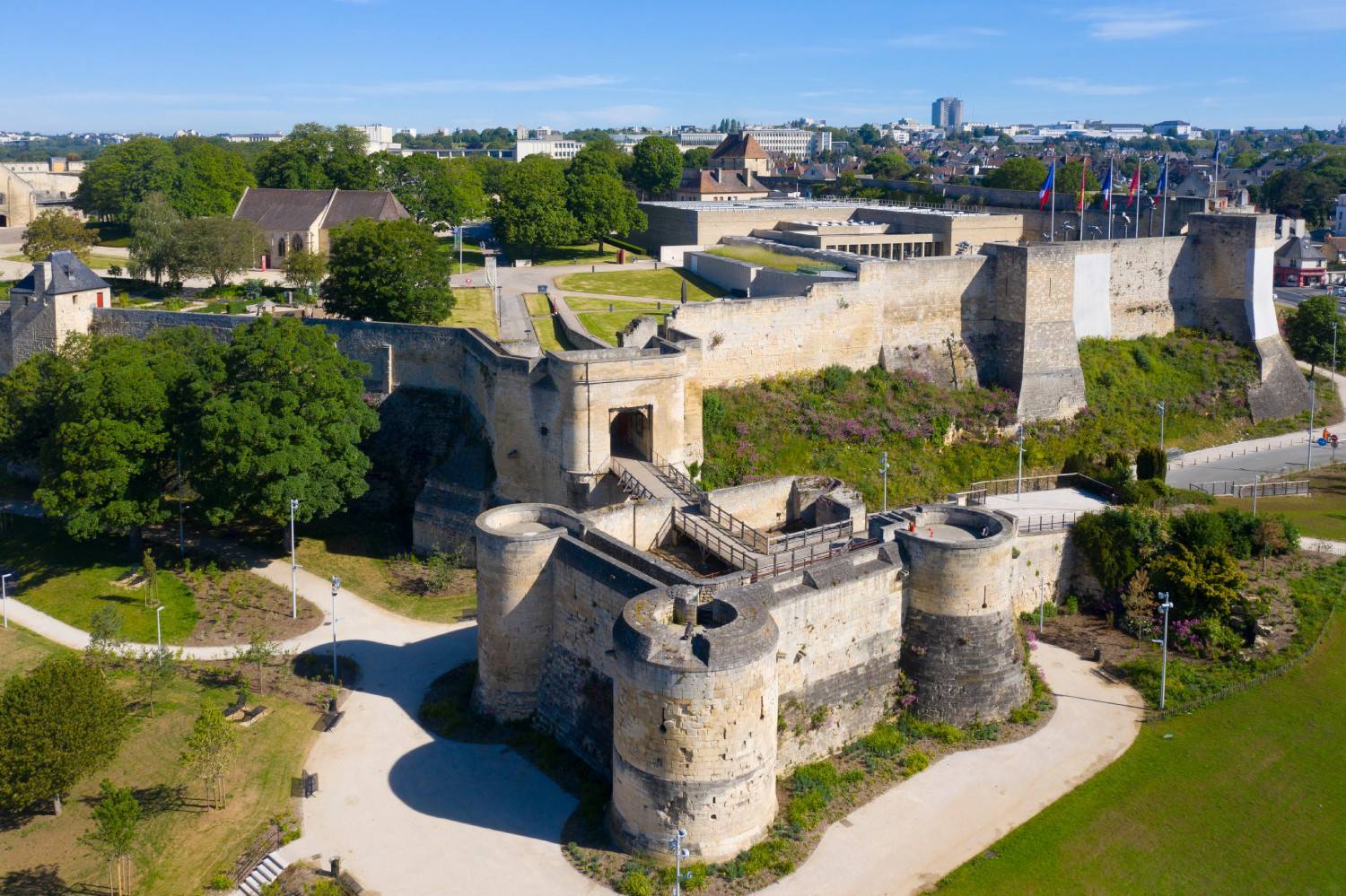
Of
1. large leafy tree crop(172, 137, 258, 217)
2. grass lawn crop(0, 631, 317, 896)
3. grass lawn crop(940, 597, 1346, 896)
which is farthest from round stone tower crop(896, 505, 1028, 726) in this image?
large leafy tree crop(172, 137, 258, 217)

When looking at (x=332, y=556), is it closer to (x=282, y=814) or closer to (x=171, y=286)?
(x=282, y=814)

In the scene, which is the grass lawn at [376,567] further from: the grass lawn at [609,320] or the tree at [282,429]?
the grass lawn at [609,320]

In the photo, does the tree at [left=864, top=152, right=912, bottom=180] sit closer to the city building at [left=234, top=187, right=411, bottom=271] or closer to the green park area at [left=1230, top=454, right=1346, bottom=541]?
the city building at [left=234, top=187, right=411, bottom=271]

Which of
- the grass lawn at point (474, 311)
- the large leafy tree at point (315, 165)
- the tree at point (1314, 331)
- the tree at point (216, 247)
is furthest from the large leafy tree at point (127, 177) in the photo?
the tree at point (1314, 331)

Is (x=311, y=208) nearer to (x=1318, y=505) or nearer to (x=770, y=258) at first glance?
(x=770, y=258)

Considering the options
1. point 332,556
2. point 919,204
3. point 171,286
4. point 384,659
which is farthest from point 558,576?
point 919,204

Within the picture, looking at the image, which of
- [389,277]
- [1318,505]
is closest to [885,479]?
[1318,505]
